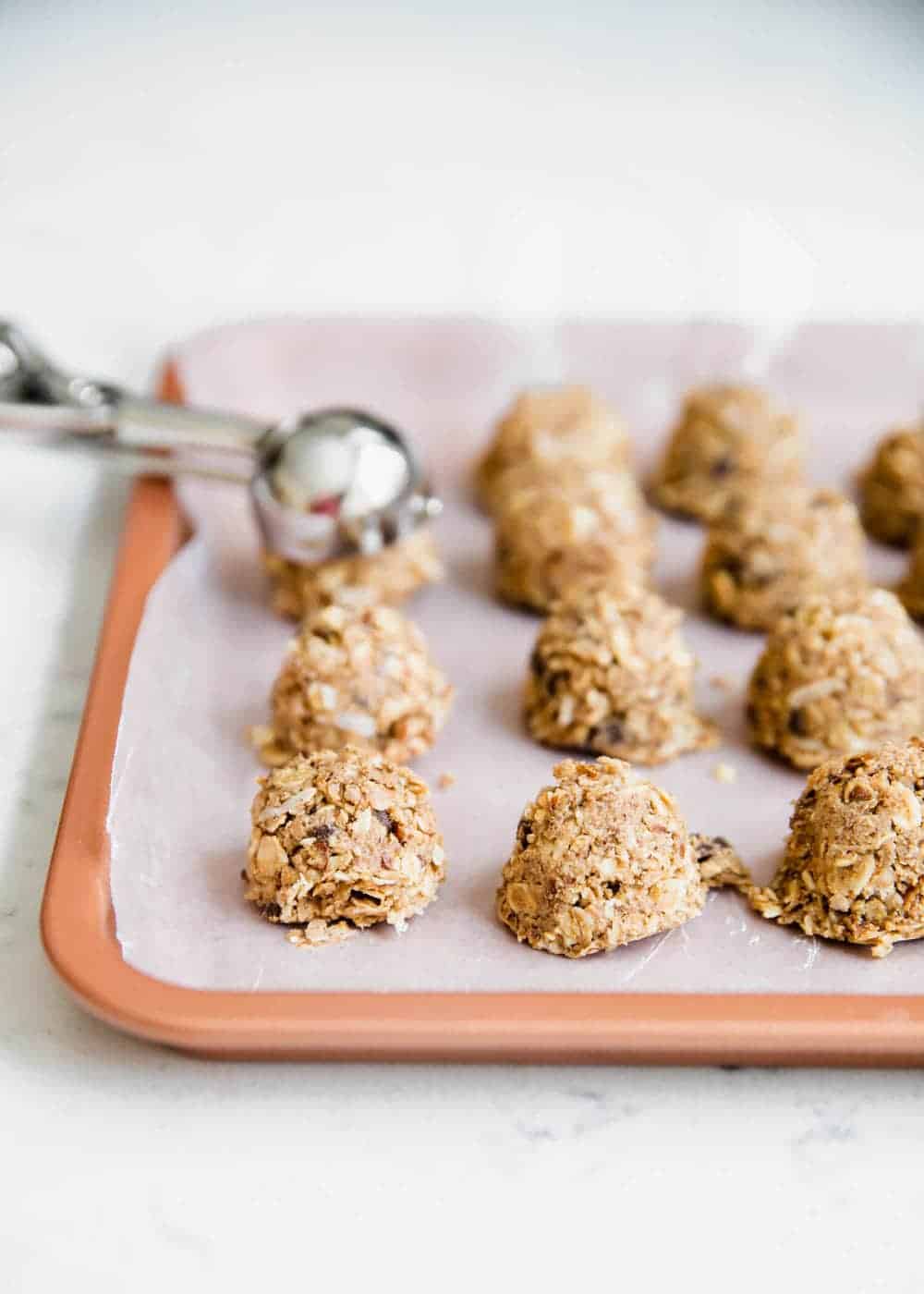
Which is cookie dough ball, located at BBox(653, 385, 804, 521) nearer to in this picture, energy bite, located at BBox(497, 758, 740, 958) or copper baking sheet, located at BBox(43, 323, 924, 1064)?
energy bite, located at BBox(497, 758, 740, 958)

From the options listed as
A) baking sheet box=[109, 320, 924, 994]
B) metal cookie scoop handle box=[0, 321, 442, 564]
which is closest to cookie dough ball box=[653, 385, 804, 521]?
baking sheet box=[109, 320, 924, 994]

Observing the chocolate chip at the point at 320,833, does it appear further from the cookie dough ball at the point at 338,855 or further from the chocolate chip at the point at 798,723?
the chocolate chip at the point at 798,723

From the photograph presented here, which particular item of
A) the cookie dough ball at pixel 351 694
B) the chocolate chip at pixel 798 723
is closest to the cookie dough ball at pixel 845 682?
the chocolate chip at pixel 798 723

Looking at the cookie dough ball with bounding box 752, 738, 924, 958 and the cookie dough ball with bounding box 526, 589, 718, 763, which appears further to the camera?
the cookie dough ball with bounding box 526, 589, 718, 763

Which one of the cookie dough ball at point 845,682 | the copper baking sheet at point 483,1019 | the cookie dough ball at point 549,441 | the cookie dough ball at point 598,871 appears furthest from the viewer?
the cookie dough ball at point 549,441

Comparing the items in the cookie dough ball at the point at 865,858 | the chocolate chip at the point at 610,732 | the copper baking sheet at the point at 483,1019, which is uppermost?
the cookie dough ball at the point at 865,858

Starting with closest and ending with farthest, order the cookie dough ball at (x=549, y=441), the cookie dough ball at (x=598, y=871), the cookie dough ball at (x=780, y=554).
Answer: the cookie dough ball at (x=598, y=871), the cookie dough ball at (x=780, y=554), the cookie dough ball at (x=549, y=441)

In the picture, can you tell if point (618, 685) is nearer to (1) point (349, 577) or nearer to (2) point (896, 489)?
(1) point (349, 577)

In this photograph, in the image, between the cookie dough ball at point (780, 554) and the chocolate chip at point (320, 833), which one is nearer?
the chocolate chip at point (320, 833)
